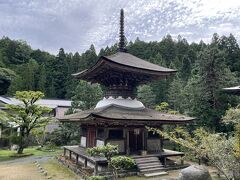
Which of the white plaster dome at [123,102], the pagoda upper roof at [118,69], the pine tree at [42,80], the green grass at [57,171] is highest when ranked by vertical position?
the pine tree at [42,80]

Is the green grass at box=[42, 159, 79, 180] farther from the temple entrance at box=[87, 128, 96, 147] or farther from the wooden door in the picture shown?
the wooden door

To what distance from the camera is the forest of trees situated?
22.0 metres

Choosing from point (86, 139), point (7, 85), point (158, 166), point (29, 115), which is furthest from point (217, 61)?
point (7, 85)

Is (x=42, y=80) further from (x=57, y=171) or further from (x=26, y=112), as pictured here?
(x=57, y=171)

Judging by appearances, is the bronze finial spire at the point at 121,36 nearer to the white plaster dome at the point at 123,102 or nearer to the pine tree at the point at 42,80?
the white plaster dome at the point at 123,102

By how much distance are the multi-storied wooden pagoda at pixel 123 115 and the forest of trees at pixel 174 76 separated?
490 cm

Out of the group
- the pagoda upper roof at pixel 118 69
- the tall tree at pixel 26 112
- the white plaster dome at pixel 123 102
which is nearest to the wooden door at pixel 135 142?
the white plaster dome at pixel 123 102

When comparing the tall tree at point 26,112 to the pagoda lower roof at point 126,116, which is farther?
the tall tree at point 26,112

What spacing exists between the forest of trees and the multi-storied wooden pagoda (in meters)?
4.90

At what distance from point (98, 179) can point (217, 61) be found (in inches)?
606

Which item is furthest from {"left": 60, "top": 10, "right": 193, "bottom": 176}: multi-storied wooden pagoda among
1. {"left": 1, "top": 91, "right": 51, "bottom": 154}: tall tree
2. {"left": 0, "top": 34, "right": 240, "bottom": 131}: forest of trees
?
{"left": 1, "top": 91, "right": 51, "bottom": 154}: tall tree

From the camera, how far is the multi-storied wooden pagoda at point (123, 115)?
16297 millimetres

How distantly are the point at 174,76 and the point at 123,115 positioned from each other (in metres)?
32.9

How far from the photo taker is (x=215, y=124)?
21750 mm
